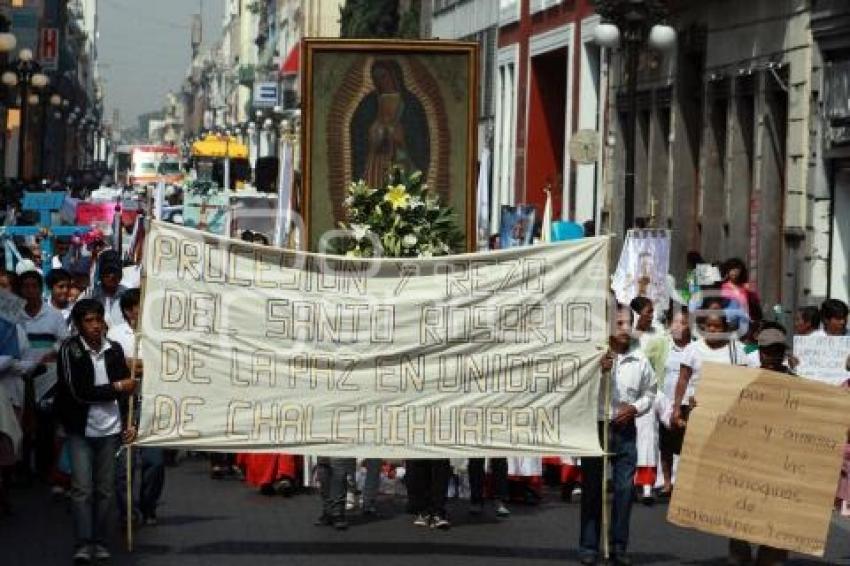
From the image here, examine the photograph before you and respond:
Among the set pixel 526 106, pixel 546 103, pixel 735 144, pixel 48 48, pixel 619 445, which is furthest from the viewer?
pixel 48 48

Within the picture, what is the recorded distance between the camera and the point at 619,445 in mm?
14328

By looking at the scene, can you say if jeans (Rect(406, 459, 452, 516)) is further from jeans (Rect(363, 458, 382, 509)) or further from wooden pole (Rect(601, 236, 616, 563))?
wooden pole (Rect(601, 236, 616, 563))

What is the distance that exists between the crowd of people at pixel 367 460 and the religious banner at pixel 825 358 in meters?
0.12

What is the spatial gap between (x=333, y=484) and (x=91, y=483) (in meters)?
2.57

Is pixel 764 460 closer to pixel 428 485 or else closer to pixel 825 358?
pixel 825 358

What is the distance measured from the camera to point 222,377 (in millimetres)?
14172

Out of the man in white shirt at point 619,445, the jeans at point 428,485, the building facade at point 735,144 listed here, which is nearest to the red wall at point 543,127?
the building facade at point 735,144

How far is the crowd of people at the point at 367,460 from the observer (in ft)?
45.1

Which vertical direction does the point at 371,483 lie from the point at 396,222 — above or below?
below

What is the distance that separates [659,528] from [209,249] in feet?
13.8

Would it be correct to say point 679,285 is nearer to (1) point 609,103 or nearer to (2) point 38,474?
(1) point 609,103

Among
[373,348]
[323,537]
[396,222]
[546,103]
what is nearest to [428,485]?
[323,537]

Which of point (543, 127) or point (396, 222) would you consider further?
point (543, 127)

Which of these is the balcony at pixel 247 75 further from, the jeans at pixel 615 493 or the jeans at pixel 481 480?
the jeans at pixel 615 493
